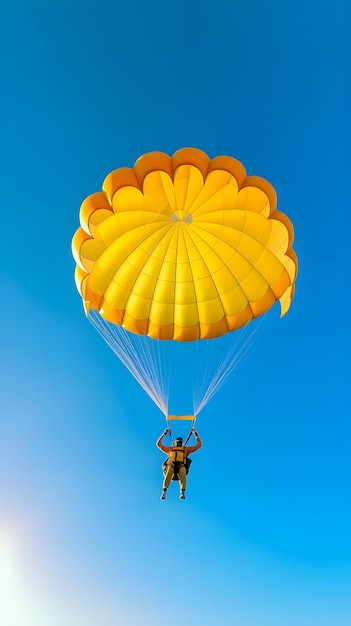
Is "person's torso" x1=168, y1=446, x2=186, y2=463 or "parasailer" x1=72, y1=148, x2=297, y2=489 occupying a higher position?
"parasailer" x1=72, y1=148, x2=297, y2=489

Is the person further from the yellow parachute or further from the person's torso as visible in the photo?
the yellow parachute

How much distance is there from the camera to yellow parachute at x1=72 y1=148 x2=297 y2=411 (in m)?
9.25

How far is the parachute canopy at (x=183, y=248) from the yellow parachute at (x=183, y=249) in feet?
0.07

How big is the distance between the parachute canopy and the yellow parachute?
21mm

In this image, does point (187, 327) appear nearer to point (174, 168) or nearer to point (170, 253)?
point (170, 253)

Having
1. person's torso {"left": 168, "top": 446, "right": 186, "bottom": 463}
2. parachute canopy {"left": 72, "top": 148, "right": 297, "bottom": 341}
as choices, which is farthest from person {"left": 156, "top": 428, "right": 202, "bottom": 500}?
parachute canopy {"left": 72, "top": 148, "right": 297, "bottom": 341}

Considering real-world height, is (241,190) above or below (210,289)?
above

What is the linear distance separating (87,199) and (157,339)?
339 centimetres

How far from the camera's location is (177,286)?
10344 millimetres

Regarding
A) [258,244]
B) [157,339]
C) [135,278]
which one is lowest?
[157,339]

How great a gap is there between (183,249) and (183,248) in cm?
2

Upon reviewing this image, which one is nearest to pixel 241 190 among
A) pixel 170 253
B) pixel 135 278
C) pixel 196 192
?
pixel 196 192

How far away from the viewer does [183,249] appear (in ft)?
33.4

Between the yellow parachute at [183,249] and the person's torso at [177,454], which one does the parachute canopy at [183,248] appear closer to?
the yellow parachute at [183,249]
